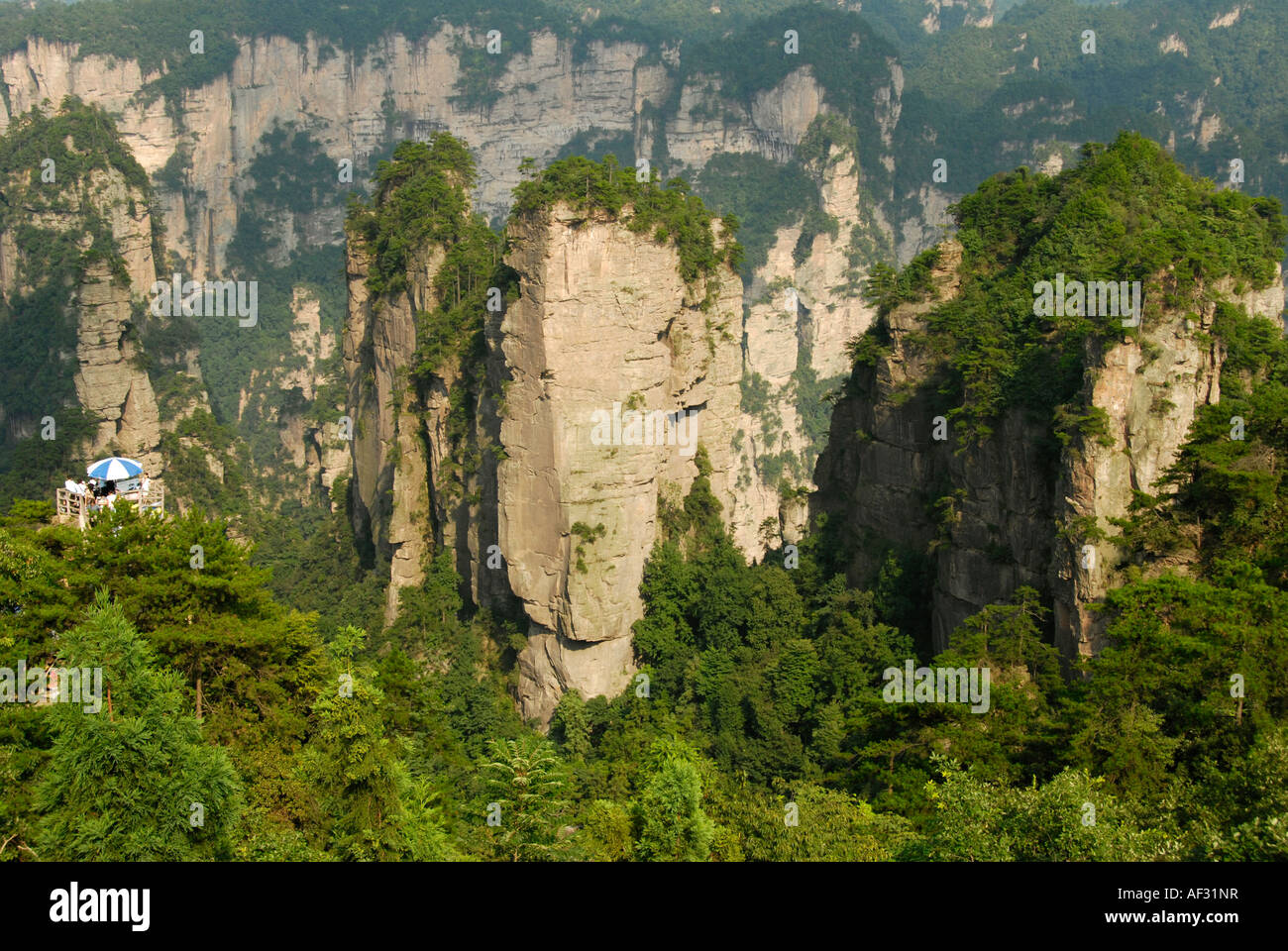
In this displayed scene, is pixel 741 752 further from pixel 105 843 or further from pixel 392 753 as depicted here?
pixel 105 843

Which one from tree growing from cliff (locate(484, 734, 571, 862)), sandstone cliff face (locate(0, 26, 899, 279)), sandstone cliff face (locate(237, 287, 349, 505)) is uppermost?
sandstone cliff face (locate(0, 26, 899, 279))

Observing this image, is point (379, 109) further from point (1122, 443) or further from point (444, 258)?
point (1122, 443)

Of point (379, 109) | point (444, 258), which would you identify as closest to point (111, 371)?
point (444, 258)

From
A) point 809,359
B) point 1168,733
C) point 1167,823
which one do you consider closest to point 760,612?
point 1168,733

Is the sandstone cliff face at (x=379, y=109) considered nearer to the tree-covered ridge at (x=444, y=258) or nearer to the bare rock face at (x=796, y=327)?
the bare rock face at (x=796, y=327)

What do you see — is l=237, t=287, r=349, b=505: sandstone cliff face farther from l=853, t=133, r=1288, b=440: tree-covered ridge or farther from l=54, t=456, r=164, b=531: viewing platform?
l=853, t=133, r=1288, b=440: tree-covered ridge

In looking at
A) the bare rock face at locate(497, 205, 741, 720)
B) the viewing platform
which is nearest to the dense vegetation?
the bare rock face at locate(497, 205, 741, 720)
